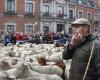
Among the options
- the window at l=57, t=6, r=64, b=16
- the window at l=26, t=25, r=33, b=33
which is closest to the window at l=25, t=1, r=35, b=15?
the window at l=26, t=25, r=33, b=33

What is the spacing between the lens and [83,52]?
4.30 m

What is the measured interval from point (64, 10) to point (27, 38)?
70.6 feet

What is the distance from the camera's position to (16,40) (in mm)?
26719

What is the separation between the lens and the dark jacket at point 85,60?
13.9ft

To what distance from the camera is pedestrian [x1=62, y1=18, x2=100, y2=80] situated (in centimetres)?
424

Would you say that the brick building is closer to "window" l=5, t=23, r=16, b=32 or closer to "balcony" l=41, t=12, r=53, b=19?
"window" l=5, t=23, r=16, b=32

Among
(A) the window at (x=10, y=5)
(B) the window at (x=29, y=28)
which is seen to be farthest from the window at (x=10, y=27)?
(B) the window at (x=29, y=28)

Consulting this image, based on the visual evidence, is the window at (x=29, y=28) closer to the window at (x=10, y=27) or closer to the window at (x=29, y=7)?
the window at (x=29, y=7)

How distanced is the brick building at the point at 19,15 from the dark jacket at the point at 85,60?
34.6 metres

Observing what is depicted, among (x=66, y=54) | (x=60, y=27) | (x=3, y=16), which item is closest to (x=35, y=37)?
(x=3, y=16)

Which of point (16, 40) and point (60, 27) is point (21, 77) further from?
point (60, 27)

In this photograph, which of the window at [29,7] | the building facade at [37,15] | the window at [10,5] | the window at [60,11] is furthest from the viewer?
the window at [60,11]

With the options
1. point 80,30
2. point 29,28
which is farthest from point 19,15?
point 80,30

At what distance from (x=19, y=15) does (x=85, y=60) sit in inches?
1486
